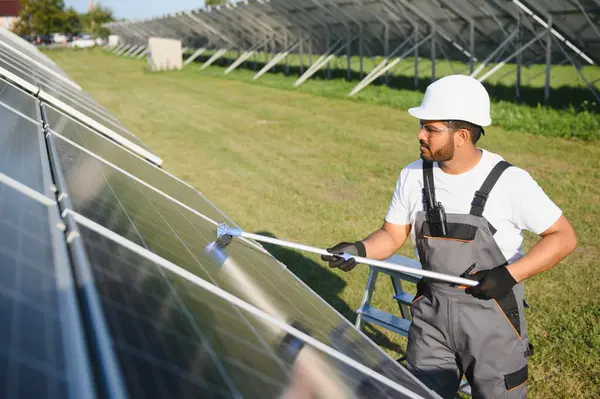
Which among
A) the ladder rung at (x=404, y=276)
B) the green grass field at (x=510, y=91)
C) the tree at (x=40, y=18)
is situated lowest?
the ladder rung at (x=404, y=276)

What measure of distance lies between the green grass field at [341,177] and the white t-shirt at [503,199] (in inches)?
63.3

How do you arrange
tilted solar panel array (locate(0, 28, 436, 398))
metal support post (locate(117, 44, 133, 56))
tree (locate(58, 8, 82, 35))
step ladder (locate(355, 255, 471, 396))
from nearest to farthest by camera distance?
1. tilted solar panel array (locate(0, 28, 436, 398))
2. step ladder (locate(355, 255, 471, 396))
3. metal support post (locate(117, 44, 133, 56))
4. tree (locate(58, 8, 82, 35))

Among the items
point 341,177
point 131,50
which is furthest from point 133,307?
point 131,50

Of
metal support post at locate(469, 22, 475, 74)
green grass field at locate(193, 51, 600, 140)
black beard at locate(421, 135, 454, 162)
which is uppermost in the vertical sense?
metal support post at locate(469, 22, 475, 74)

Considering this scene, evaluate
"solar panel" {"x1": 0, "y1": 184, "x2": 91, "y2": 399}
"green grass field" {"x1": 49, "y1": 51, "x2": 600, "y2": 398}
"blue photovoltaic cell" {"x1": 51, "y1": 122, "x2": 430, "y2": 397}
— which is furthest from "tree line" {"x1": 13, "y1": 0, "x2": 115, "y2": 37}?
"solar panel" {"x1": 0, "y1": 184, "x2": 91, "y2": 399}

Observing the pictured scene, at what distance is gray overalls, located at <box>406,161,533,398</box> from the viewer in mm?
2766

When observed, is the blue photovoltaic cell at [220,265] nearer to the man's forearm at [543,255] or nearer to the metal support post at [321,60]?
the man's forearm at [543,255]

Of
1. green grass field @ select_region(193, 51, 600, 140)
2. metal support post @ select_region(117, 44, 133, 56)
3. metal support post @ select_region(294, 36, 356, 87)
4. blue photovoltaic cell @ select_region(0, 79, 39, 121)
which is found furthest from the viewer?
metal support post @ select_region(117, 44, 133, 56)

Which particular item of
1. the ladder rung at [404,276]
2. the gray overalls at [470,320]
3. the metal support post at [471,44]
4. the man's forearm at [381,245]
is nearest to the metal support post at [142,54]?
the metal support post at [471,44]

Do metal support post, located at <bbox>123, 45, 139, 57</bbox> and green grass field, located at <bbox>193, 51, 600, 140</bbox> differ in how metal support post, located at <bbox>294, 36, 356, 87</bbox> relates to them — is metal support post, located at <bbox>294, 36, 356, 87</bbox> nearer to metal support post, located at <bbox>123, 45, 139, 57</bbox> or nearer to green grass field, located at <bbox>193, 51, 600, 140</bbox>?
green grass field, located at <bbox>193, 51, 600, 140</bbox>

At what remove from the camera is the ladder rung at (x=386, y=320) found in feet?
14.2

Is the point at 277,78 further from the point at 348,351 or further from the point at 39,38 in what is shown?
the point at 39,38

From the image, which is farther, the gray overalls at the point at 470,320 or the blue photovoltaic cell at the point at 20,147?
the gray overalls at the point at 470,320

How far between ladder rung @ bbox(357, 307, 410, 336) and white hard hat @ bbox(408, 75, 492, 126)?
1.96 meters
